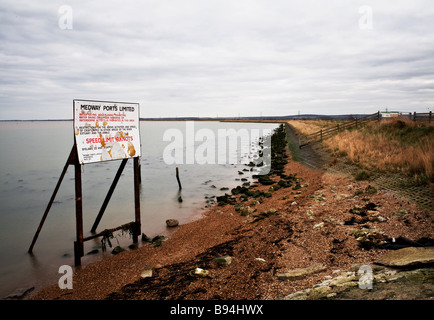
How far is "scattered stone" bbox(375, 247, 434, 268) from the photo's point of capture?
14.5ft

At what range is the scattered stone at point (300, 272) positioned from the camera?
16.6 feet

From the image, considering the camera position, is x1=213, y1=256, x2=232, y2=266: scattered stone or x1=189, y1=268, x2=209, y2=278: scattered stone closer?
x1=189, y1=268, x2=209, y2=278: scattered stone

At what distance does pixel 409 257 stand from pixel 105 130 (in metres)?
8.28

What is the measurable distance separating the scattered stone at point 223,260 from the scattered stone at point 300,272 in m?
1.49

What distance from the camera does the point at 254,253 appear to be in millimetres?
6668

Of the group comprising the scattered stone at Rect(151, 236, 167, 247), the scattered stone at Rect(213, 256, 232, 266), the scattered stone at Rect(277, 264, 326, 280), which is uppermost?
the scattered stone at Rect(277, 264, 326, 280)

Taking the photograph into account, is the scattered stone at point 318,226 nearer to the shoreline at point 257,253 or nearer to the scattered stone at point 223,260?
the shoreline at point 257,253

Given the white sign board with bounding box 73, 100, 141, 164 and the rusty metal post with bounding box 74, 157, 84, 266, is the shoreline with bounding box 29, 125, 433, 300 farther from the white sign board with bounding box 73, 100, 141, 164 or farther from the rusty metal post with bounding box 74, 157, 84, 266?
the white sign board with bounding box 73, 100, 141, 164

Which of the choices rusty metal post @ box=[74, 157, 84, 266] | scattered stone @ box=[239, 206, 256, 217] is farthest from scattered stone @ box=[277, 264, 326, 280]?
rusty metal post @ box=[74, 157, 84, 266]

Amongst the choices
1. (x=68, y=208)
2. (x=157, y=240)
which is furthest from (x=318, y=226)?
(x=68, y=208)

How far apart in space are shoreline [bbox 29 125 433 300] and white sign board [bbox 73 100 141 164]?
3.44m

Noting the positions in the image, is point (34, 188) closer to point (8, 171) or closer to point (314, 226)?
point (8, 171)

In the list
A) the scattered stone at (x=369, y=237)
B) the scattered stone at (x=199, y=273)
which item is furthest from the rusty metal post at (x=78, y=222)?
the scattered stone at (x=369, y=237)
